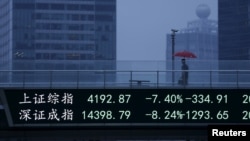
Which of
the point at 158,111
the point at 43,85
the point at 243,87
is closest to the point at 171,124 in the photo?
the point at 158,111

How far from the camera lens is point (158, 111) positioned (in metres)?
41.2

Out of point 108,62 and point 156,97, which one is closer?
point 156,97

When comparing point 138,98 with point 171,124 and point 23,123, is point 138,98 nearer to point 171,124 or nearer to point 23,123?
point 171,124

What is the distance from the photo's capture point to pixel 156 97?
41.3 meters

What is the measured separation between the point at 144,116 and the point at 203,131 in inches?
132

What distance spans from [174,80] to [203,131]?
316 centimetres

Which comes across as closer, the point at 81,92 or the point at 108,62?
the point at 81,92

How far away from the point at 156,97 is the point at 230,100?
3.73 metres

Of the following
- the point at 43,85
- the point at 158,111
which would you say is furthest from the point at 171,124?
the point at 43,85

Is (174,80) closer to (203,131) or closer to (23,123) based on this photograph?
(203,131)

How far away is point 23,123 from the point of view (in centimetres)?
4141

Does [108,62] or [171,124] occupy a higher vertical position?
[108,62]

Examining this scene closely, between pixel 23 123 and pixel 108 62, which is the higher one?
pixel 108 62

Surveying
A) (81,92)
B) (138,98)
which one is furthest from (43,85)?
(138,98)
